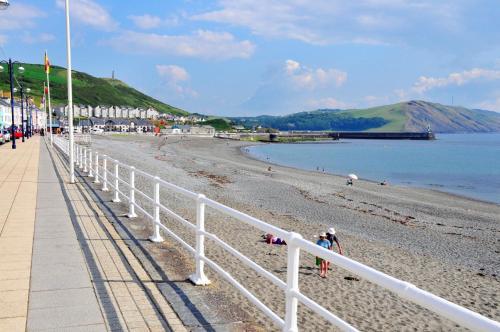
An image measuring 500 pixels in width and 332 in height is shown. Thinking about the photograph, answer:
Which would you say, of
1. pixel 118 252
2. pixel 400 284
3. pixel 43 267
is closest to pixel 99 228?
pixel 118 252

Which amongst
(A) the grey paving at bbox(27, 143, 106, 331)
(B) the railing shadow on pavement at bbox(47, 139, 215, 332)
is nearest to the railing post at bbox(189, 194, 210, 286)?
(B) the railing shadow on pavement at bbox(47, 139, 215, 332)

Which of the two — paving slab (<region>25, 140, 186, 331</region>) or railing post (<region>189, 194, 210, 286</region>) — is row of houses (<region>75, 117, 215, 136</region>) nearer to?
paving slab (<region>25, 140, 186, 331</region>)

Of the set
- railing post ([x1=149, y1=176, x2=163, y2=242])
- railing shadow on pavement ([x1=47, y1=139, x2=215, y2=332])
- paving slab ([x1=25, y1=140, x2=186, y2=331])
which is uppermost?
railing post ([x1=149, y1=176, x2=163, y2=242])

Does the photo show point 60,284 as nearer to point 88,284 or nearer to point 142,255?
point 88,284

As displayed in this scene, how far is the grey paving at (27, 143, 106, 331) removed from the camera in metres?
4.68

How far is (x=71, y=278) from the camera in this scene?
6016 mm

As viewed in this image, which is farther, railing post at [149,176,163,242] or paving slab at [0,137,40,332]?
railing post at [149,176,163,242]

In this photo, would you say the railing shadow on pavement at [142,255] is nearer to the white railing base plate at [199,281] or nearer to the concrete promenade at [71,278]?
the concrete promenade at [71,278]

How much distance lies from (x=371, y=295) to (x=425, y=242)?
822 centimetres

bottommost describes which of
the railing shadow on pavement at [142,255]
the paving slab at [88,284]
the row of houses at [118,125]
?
the railing shadow on pavement at [142,255]

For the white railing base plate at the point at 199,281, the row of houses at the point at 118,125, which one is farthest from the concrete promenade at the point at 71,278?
the row of houses at the point at 118,125

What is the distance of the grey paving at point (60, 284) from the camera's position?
15.4 ft

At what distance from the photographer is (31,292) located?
18.0 ft

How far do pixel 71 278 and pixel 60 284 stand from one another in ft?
0.80
